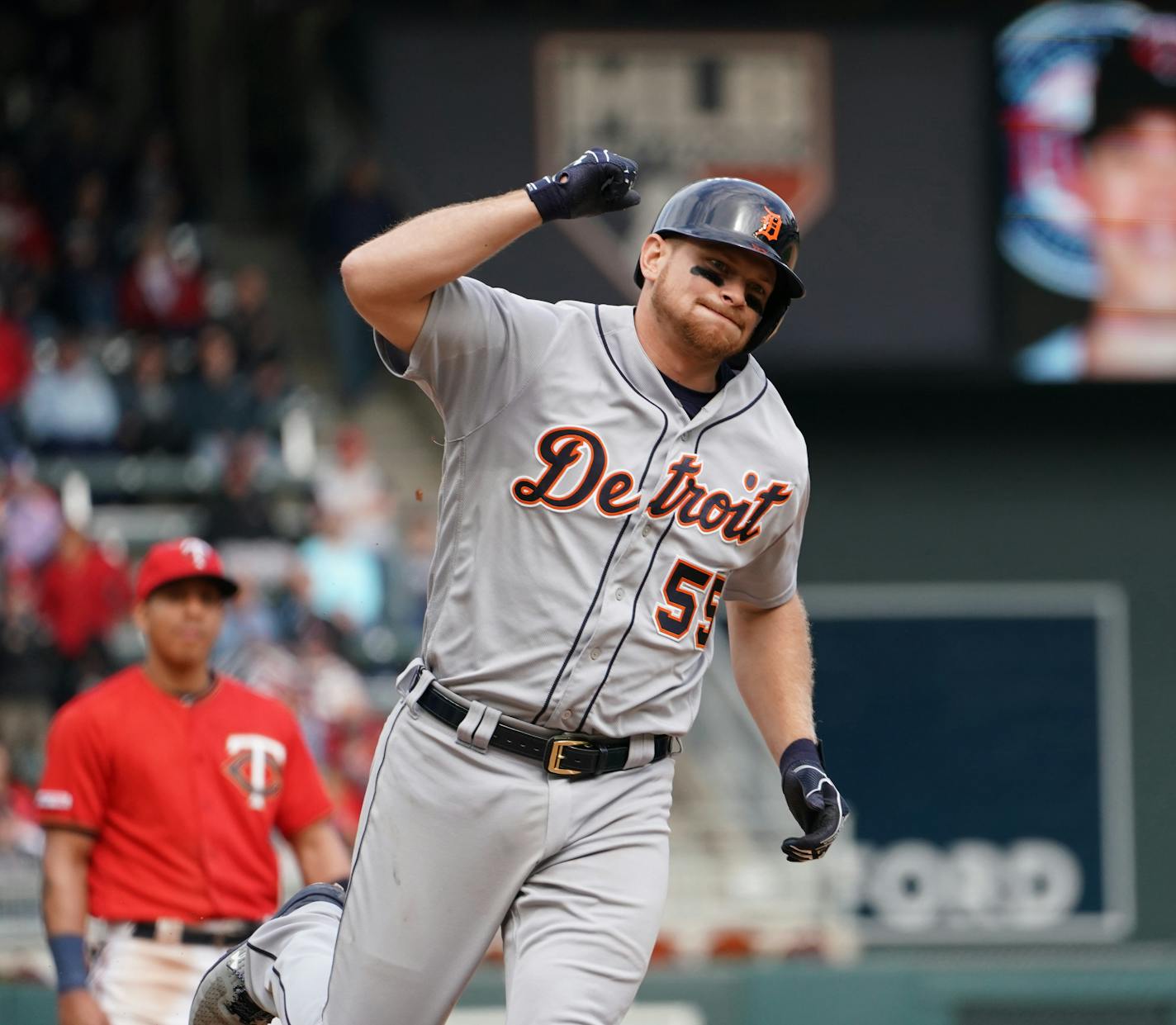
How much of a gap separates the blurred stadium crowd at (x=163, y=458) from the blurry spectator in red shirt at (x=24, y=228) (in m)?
0.01

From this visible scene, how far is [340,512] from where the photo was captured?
39.2 ft

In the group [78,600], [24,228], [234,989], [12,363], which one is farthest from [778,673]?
[24,228]

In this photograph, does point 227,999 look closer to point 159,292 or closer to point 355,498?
point 355,498

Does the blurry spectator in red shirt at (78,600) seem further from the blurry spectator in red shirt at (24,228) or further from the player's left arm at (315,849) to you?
the player's left arm at (315,849)

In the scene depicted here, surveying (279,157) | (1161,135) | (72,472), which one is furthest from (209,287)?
(1161,135)

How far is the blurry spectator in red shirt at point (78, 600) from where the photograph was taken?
11.0m

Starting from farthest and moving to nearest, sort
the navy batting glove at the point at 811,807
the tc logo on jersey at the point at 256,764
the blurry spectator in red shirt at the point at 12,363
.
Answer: the blurry spectator in red shirt at the point at 12,363, the tc logo on jersey at the point at 256,764, the navy batting glove at the point at 811,807

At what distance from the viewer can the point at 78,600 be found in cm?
A: 1098

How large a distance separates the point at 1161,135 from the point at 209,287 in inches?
250

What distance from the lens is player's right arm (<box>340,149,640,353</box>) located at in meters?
3.67

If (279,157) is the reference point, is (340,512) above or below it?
below

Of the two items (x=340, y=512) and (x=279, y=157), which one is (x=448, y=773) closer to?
(x=340, y=512)

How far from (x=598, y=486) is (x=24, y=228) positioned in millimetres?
10264

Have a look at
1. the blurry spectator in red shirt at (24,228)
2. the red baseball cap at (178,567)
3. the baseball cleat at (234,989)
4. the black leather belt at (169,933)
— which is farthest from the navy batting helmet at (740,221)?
the blurry spectator in red shirt at (24,228)
